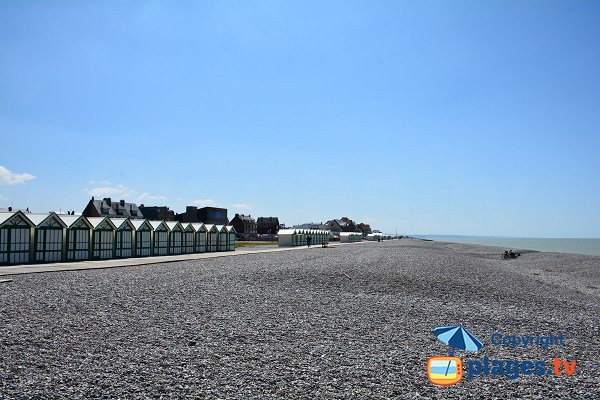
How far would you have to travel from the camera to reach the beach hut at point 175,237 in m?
45.8

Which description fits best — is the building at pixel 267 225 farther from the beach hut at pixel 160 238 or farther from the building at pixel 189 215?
the beach hut at pixel 160 238

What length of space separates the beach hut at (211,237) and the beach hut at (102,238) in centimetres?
1594

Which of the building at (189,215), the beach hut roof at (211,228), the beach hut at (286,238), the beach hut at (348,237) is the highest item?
the building at (189,215)

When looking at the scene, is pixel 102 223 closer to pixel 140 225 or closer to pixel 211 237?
pixel 140 225

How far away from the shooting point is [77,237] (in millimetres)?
34688

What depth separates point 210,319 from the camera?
1448 cm

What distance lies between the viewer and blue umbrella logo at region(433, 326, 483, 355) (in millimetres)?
12383

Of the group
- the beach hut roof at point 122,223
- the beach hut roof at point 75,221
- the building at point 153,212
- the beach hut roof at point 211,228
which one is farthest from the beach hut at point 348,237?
the beach hut roof at point 75,221

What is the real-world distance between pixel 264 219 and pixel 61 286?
466ft

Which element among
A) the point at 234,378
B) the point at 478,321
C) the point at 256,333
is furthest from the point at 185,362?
the point at 478,321

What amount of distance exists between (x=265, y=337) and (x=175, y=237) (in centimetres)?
3639

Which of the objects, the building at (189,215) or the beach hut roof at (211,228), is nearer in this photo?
the beach hut roof at (211,228)

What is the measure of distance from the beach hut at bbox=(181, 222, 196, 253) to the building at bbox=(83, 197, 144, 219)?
44806 millimetres

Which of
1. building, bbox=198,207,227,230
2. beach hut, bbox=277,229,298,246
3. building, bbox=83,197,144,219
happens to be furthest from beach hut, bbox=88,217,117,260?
building, bbox=198,207,227,230
